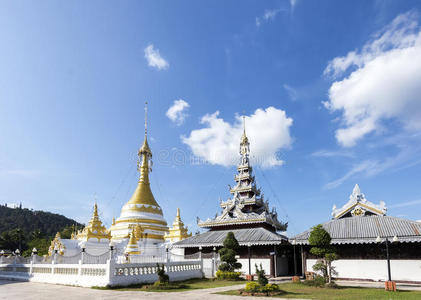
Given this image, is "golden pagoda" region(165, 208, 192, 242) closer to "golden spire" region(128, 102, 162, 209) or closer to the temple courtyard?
"golden spire" region(128, 102, 162, 209)

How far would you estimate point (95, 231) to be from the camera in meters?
45.9

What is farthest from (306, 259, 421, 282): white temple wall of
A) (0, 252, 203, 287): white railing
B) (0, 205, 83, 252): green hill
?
(0, 205, 83, 252): green hill

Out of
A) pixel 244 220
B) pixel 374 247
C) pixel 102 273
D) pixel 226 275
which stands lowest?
pixel 226 275

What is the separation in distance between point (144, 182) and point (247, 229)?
2696 centimetres

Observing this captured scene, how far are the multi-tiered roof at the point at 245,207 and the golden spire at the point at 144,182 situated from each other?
16619 millimetres

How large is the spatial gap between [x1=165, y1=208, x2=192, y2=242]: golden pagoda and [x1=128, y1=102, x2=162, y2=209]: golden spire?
446cm

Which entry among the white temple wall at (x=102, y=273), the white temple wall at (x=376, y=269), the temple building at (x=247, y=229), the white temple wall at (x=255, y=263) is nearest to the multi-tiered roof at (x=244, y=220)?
the temple building at (x=247, y=229)

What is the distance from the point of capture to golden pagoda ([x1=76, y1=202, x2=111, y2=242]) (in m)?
45.3

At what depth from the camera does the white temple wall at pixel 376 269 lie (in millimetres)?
23000

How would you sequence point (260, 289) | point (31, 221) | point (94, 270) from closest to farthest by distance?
point (260, 289)
point (94, 270)
point (31, 221)

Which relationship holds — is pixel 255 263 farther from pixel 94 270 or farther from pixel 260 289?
pixel 94 270

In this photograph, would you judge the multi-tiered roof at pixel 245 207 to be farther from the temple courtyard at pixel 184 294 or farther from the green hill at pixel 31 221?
the green hill at pixel 31 221

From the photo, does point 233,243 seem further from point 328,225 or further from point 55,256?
point 55,256

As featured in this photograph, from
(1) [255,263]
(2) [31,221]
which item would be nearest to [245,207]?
(1) [255,263]
